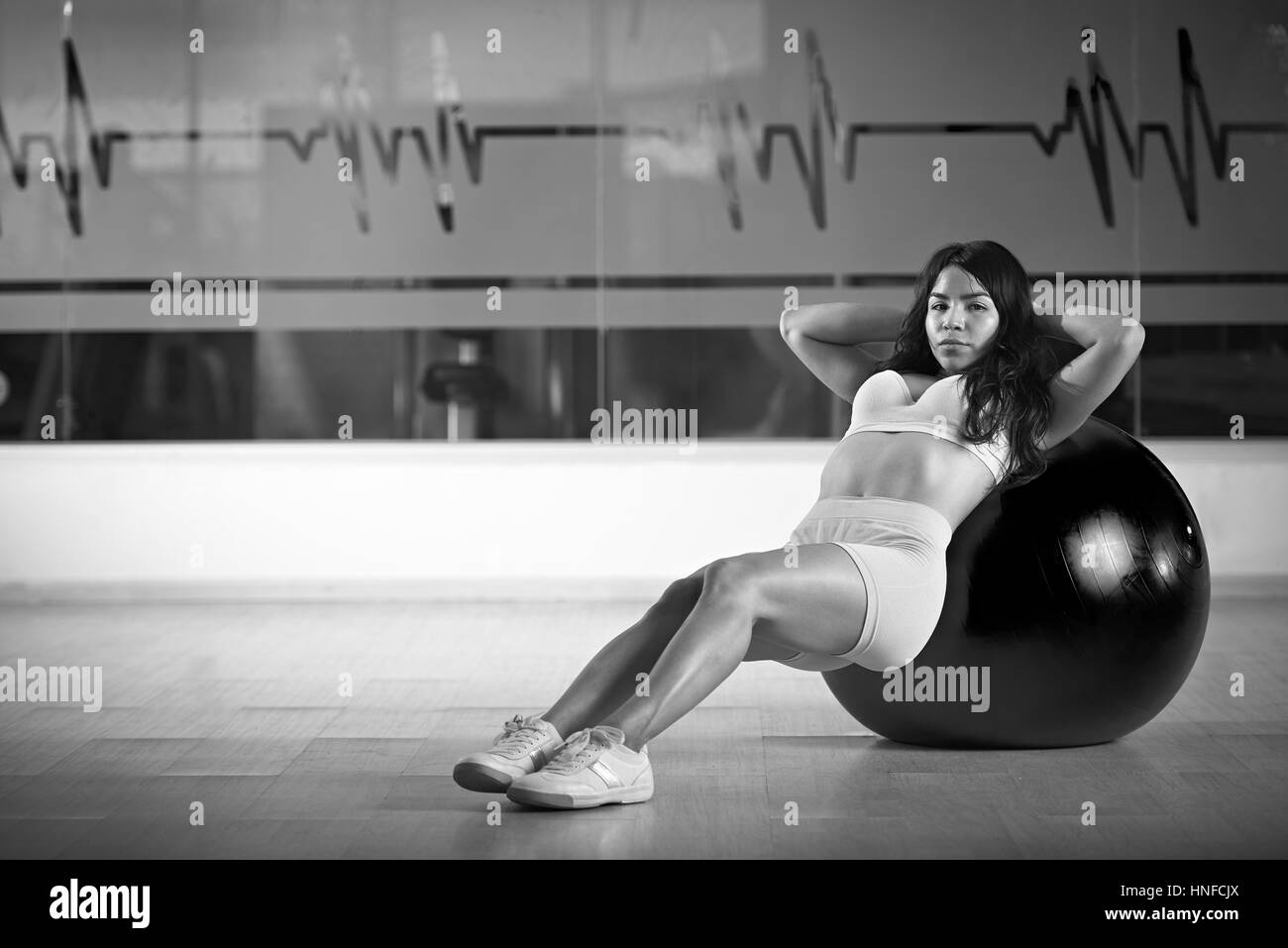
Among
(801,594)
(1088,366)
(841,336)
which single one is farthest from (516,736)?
(1088,366)

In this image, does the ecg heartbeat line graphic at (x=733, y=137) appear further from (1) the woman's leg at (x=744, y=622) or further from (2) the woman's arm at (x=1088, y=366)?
(1) the woman's leg at (x=744, y=622)

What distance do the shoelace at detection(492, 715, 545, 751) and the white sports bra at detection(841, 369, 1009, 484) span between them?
966mm

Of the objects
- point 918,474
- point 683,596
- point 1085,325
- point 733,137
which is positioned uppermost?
point 733,137

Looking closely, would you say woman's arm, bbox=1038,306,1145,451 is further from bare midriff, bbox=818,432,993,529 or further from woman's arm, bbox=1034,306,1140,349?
bare midriff, bbox=818,432,993,529

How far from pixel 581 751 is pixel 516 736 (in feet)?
0.55

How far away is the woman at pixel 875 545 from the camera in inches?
109

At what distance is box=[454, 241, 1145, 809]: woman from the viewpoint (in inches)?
109

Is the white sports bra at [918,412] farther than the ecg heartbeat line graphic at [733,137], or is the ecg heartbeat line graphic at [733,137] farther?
the ecg heartbeat line graphic at [733,137]

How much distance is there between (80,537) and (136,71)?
1998 mm

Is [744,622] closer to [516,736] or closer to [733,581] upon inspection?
[733,581]

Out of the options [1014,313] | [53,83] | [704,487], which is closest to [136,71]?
[53,83]

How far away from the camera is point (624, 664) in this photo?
9.65 ft

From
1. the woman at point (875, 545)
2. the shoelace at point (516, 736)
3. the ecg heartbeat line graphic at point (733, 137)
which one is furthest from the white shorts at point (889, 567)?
the ecg heartbeat line graphic at point (733, 137)
